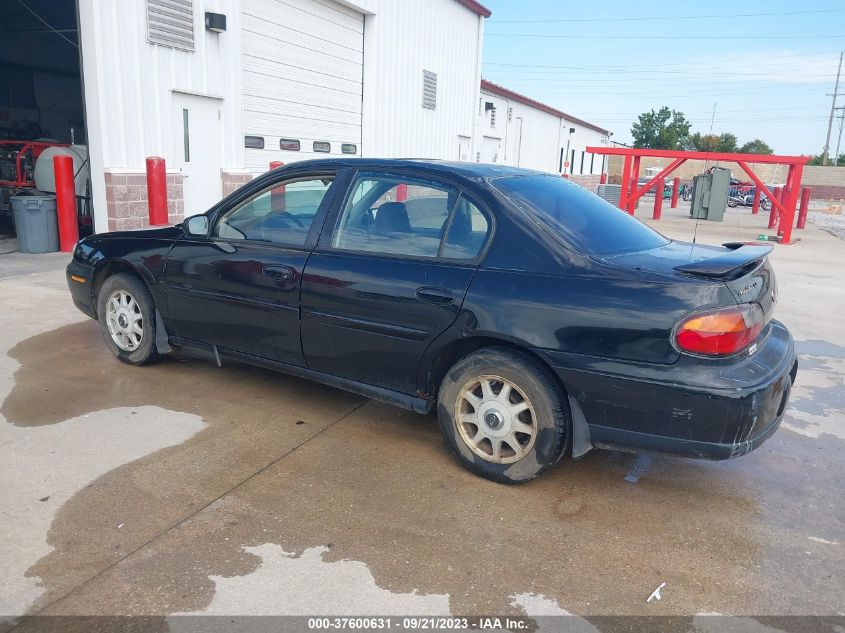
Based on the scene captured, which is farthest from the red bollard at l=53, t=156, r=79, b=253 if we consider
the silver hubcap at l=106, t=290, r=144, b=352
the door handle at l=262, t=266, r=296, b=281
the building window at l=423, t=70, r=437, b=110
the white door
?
the building window at l=423, t=70, r=437, b=110

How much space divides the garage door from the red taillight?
34.8 feet

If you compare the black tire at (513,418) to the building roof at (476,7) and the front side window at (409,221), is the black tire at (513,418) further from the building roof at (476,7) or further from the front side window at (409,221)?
the building roof at (476,7)

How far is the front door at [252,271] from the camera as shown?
412 centimetres

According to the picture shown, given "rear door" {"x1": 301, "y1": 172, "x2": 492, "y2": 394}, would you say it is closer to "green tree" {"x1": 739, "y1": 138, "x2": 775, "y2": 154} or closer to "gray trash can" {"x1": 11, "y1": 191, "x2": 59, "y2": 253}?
"gray trash can" {"x1": 11, "y1": 191, "x2": 59, "y2": 253}

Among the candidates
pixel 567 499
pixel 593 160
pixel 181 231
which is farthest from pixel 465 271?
pixel 593 160

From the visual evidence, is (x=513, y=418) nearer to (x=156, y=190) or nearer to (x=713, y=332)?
(x=713, y=332)

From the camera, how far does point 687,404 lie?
3043 mm

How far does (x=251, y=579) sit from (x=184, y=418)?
1.77 meters

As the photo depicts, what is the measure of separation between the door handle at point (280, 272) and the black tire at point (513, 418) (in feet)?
3.67

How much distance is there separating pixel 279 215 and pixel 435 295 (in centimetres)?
134

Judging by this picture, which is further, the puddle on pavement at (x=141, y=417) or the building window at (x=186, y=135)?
the building window at (x=186, y=135)

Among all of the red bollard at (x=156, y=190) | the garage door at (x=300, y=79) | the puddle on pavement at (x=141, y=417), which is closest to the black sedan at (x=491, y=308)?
the puddle on pavement at (x=141, y=417)

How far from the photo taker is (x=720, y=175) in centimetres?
1600

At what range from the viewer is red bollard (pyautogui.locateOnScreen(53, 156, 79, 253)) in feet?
31.1
